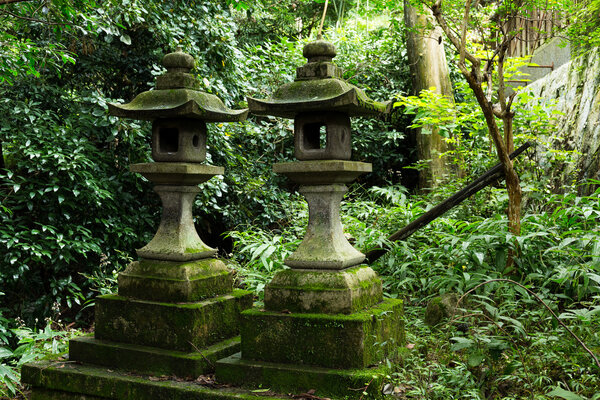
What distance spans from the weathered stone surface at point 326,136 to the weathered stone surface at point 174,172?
2.53 feet

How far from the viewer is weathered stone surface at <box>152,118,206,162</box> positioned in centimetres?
387

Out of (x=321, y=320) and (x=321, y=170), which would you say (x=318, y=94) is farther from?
(x=321, y=320)

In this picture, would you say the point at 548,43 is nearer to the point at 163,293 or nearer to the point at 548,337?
the point at 548,337

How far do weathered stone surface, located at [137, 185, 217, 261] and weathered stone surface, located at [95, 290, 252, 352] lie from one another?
0.34 m

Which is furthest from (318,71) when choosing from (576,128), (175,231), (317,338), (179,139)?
(576,128)

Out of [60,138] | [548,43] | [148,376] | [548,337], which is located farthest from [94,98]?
[548,43]

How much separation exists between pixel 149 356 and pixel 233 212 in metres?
4.03

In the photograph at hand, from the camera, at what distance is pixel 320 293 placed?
3.19 m

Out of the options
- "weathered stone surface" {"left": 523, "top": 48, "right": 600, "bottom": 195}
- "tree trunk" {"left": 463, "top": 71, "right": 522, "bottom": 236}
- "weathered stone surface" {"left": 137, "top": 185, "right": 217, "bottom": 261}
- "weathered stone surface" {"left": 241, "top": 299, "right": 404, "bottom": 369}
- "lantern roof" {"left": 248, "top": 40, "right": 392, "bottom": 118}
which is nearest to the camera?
"weathered stone surface" {"left": 241, "top": 299, "right": 404, "bottom": 369}

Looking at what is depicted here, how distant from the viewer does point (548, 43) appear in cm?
891

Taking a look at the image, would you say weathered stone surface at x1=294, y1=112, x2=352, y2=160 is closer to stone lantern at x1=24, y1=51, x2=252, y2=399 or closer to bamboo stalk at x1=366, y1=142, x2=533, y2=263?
stone lantern at x1=24, y1=51, x2=252, y2=399

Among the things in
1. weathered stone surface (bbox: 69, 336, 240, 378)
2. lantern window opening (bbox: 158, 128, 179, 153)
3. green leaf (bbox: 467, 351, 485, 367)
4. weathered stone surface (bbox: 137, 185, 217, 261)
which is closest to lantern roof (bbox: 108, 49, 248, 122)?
lantern window opening (bbox: 158, 128, 179, 153)

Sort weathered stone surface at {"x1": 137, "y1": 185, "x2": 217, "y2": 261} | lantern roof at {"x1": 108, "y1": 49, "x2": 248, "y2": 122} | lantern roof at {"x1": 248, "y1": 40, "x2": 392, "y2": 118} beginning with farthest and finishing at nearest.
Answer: weathered stone surface at {"x1": 137, "y1": 185, "x2": 217, "y2": 261}
lantern roof at {"x1": 108, "y1": 49, "x2": 248, "y2": 122}
lantern roof at {"x1": 248, "y1": 40, "x2": 392, "y2": 118}

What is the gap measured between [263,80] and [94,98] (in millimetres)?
3003
